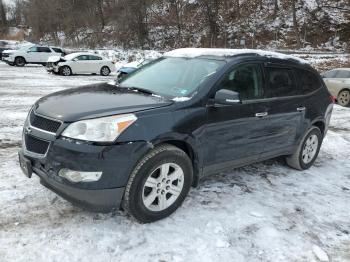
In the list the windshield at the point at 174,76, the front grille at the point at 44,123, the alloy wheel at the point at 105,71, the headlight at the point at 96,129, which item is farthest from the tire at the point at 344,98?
the alloy wheel at the point at 105,71

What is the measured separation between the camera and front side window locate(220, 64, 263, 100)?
455cm

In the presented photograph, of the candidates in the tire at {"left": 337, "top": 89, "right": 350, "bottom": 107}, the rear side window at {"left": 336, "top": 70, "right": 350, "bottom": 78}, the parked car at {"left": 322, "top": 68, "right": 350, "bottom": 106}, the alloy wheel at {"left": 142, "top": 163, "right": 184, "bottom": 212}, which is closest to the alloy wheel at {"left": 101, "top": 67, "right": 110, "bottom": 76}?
the parked car at {"left": 322, "top": 68, "right": 350, "bottom": 106}

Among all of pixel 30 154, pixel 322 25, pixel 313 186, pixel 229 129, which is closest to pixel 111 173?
pixel 30 154

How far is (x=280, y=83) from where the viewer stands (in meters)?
5.23

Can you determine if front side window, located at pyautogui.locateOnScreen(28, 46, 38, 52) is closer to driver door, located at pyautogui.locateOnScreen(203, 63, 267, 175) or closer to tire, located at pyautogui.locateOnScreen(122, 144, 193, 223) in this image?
driver door, located at pyautogui.locateOnScreen(203, 63, 267, 175)

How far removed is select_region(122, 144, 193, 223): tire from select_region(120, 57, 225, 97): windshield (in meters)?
0.76

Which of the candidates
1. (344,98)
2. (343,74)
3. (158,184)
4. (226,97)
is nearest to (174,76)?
(226,97)

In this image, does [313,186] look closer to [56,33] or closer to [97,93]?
[97,93]

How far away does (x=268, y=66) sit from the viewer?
5055 millimetres

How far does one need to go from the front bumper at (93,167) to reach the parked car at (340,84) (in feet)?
38.9

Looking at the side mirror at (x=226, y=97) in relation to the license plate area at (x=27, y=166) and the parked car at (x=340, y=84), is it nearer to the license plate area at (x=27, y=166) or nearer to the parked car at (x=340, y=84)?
the license plate area at (x=27, y=166)

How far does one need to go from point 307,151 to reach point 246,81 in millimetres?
1888

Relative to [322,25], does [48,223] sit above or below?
below

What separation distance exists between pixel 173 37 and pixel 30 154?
44314 millimetres
